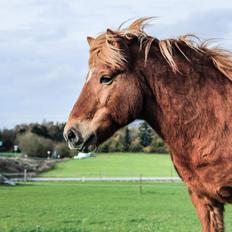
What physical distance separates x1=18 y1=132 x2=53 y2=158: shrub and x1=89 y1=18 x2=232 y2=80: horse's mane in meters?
61.0

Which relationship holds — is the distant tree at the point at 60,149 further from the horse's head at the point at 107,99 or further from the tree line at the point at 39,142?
the horse's head at the point at 107,99

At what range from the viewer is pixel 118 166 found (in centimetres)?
7562

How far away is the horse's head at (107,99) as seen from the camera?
4871 millimetres

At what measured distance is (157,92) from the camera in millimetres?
5031

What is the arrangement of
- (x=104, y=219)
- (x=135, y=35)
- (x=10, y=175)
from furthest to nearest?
(x=10, y=175) < (x=104, y=219) < (x=135, y=35)

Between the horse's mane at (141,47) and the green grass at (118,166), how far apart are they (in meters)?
60.0

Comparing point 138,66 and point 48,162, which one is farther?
point 48,162

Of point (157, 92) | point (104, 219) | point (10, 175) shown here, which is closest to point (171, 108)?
point (157, 92)

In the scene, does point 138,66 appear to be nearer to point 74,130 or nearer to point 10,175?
point 74,130

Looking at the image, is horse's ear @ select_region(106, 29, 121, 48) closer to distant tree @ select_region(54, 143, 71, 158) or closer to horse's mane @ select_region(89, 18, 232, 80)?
horse's mane @ select_region(89, 18, 232, 80)

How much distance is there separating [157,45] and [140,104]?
25.5 inches

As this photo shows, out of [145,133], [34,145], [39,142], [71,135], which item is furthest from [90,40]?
[34,145]

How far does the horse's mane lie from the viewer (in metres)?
4.97

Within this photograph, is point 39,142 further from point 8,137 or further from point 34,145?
point 8,137
